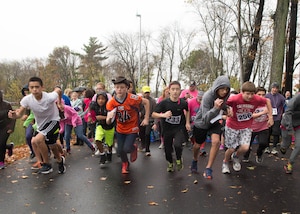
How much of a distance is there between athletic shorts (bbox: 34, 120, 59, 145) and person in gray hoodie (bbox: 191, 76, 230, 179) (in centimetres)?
277

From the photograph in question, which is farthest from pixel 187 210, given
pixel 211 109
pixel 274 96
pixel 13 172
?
pixel 274 96

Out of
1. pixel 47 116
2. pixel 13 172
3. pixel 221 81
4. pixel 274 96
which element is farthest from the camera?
pixel 274 96

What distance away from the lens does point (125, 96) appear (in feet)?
18.1

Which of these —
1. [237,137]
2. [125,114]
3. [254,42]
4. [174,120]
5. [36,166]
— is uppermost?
[254,42]

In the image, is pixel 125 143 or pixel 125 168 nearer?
pixel 125 143

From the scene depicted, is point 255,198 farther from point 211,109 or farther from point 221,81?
point 221,81

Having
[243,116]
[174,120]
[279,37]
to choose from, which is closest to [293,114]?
[243,116]

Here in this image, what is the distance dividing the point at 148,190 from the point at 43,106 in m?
2.50

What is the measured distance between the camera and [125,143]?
564 centimetres

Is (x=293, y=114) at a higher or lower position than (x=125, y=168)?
higher

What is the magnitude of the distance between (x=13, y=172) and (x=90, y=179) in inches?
74.2

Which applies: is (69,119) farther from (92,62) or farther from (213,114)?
(92,62)

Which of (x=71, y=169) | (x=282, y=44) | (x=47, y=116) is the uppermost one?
(x=282, y=44)

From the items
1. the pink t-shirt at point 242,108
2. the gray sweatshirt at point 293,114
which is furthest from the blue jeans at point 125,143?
the gray sweatshirt at point 293,114
